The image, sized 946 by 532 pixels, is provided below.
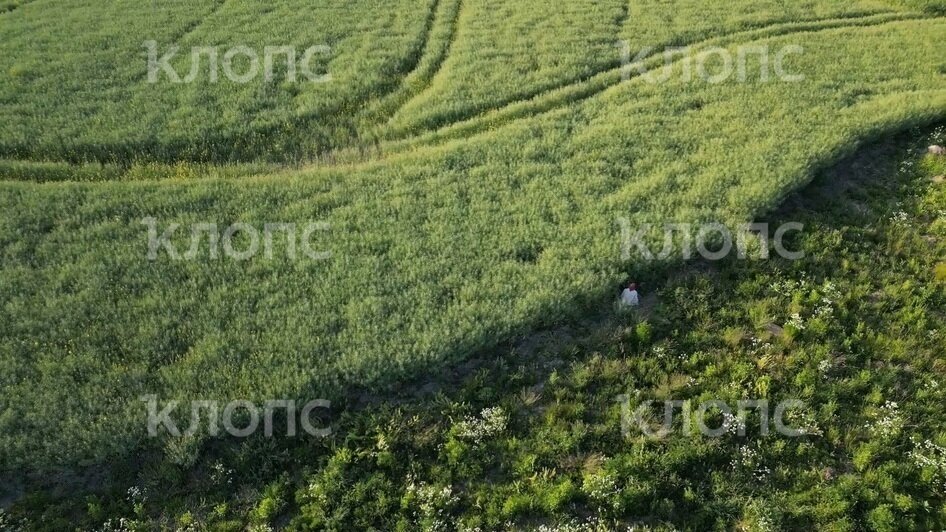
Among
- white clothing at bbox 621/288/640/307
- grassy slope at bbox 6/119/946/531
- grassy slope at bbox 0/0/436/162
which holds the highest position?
grassy slope at bbox 0/0/436/162

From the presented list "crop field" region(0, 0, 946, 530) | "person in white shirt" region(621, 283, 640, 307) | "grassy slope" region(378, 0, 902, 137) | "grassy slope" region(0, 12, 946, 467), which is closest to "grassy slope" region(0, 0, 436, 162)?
"crop field" region(0, 0, 946, 530)

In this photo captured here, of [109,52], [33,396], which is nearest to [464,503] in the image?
[33,396]

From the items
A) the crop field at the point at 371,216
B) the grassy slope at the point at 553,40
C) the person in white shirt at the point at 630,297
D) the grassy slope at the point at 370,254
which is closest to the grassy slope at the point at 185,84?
the crop field at the point at 371,216

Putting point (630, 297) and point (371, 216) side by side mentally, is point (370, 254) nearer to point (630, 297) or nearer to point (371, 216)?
point (371, 216)

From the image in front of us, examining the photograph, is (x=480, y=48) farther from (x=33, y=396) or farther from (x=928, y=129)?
(x=33, y=396)

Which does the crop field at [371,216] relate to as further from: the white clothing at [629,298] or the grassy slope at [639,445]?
the white clothing at [629,298]

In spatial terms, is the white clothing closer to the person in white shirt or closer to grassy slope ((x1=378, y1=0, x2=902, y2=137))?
the person in white shirt
